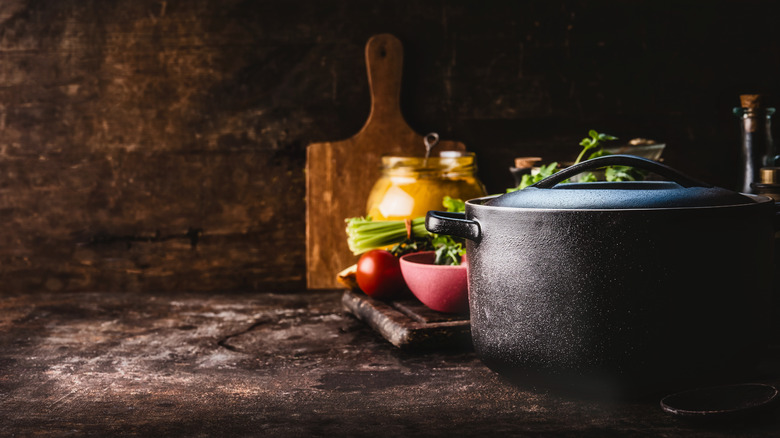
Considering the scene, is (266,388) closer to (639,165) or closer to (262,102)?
(639,165)

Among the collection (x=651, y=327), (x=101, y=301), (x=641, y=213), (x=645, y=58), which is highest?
(x=645, y=58)

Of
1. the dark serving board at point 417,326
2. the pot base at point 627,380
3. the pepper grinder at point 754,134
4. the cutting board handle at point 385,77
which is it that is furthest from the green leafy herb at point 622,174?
the cutting board handle at point 385,77

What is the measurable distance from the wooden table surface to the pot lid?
0.22 m

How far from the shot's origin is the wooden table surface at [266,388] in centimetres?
71

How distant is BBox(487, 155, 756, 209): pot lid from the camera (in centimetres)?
70

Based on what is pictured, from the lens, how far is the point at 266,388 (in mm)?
847

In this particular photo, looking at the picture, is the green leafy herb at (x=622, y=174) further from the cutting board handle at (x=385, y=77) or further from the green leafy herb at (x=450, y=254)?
the cutting board handle at (x=385, y=77)

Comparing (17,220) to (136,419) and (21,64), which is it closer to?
(21,64)

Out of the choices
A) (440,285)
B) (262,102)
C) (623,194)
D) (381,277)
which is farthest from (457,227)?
(262,102)

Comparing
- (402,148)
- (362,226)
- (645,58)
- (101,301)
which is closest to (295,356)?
(362,226)

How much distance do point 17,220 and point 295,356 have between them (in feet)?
3.53

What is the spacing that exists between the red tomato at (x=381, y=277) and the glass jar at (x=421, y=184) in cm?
21

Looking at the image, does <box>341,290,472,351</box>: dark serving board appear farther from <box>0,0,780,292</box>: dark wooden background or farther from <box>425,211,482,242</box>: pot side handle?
<box>0,0,780,292</box>: dark wooden background

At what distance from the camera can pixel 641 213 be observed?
676 mm
